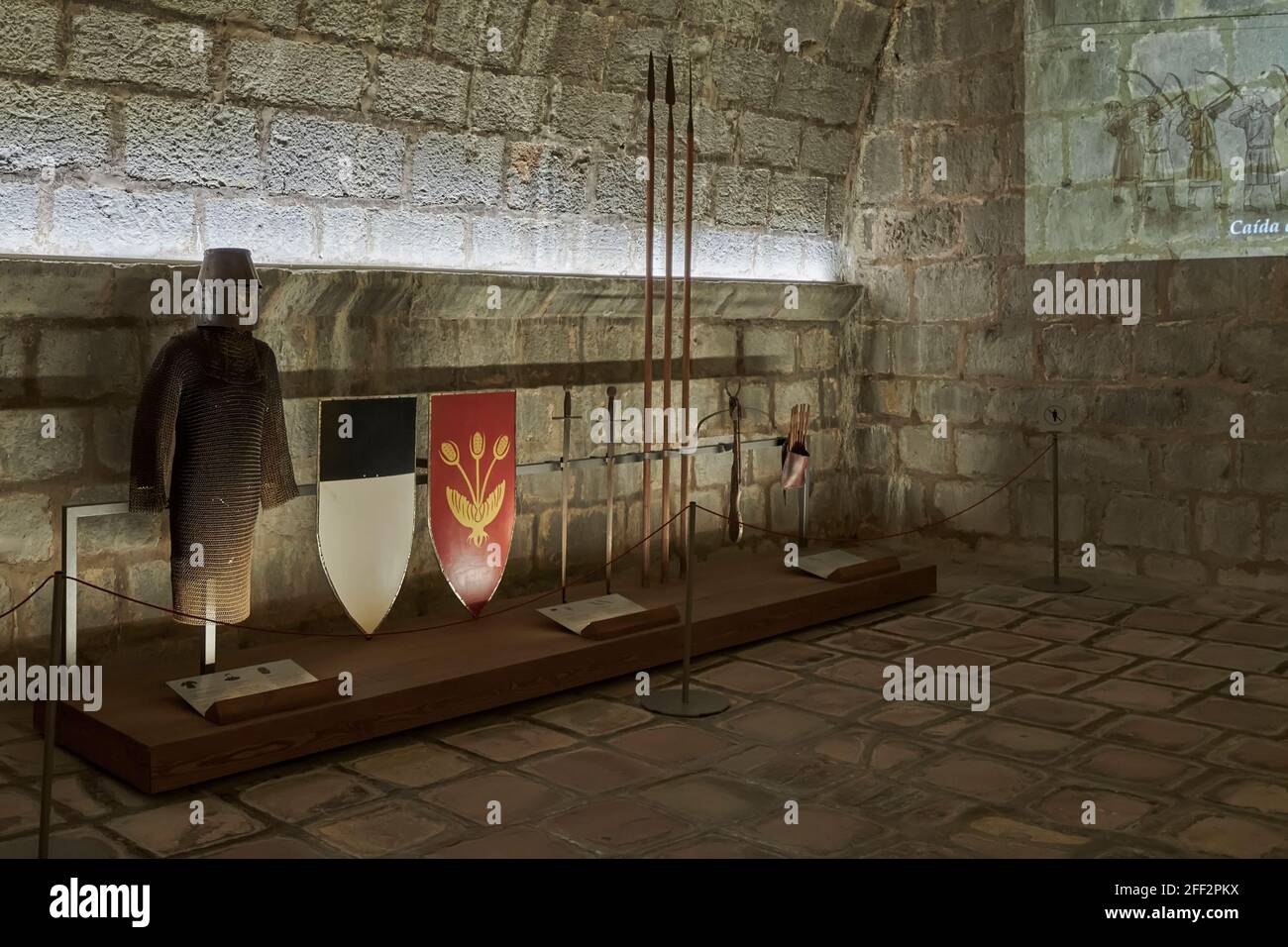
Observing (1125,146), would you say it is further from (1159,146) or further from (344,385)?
(344,385)

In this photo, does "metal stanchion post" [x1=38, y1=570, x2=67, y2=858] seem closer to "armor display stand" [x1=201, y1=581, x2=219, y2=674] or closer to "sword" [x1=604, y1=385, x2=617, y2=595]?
"armor display stand" [x1=201, y1=581, x2=219, y2=674]

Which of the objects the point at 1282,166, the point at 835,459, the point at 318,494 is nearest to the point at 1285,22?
the point at 1282,166

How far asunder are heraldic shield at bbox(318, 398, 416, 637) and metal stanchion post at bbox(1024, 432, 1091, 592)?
2911 mm

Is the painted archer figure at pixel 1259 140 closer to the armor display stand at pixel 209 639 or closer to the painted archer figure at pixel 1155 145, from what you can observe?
the painted archer figure at pixel 1155 145

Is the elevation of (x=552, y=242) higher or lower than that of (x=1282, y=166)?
Answer: lower

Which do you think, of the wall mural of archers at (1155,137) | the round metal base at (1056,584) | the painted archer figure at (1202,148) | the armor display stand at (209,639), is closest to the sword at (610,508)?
the armor display stand at (209,639)

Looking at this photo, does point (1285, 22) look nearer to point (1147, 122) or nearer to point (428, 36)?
point (1147, 122)

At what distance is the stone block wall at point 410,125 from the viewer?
3.80 m

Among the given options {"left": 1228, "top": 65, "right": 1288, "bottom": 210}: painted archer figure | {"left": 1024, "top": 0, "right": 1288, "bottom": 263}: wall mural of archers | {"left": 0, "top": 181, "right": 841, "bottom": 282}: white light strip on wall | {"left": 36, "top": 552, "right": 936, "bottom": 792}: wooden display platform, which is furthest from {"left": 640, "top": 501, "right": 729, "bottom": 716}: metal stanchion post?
{"left": 1228, "top": 65, "right": 1288, "bottom": 210}: painted archer figure

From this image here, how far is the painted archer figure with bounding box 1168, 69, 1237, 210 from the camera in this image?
5.46 meters

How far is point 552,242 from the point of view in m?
5.21

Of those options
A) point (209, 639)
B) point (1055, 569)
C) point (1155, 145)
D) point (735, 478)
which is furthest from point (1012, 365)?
point (209, 639)

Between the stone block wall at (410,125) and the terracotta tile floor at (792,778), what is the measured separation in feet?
5.55

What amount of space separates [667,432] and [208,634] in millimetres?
2006
